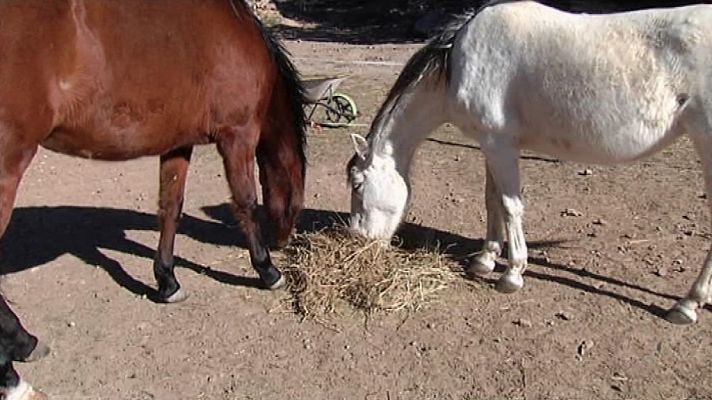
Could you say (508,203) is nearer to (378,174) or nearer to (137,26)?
(378,174)

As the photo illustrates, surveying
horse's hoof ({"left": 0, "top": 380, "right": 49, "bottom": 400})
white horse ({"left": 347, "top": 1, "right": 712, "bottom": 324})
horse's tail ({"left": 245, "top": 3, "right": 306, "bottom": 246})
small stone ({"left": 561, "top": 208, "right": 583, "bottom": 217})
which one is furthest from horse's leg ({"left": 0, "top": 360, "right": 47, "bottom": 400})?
small stone ({"left": 561, "top": 208, "right": 583, "bottom": 217})

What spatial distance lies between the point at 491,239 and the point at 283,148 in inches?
46.9

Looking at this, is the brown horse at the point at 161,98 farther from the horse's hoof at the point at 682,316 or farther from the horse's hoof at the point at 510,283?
the horse's hoof at the point at 682,316

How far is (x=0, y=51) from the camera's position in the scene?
316cm

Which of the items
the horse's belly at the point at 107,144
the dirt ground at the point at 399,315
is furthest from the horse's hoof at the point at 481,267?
Answer: the horse's belly at the point at 107,144

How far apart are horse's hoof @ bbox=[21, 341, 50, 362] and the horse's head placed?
1607mm

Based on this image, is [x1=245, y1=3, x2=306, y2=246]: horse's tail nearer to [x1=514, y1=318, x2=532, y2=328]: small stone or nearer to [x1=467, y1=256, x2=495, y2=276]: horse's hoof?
[x1=467, y1=256, x2=495, y2=276]: horse's hoof

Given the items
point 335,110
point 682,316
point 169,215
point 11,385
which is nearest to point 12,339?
point 11,385

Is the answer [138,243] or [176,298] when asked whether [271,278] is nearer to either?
[176,298]

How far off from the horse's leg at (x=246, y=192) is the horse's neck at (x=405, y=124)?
0.65 metres

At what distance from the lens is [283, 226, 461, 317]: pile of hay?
4121mm

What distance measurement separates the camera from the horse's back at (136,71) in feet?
10.8

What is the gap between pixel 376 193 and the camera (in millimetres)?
4277

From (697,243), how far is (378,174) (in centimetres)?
183
